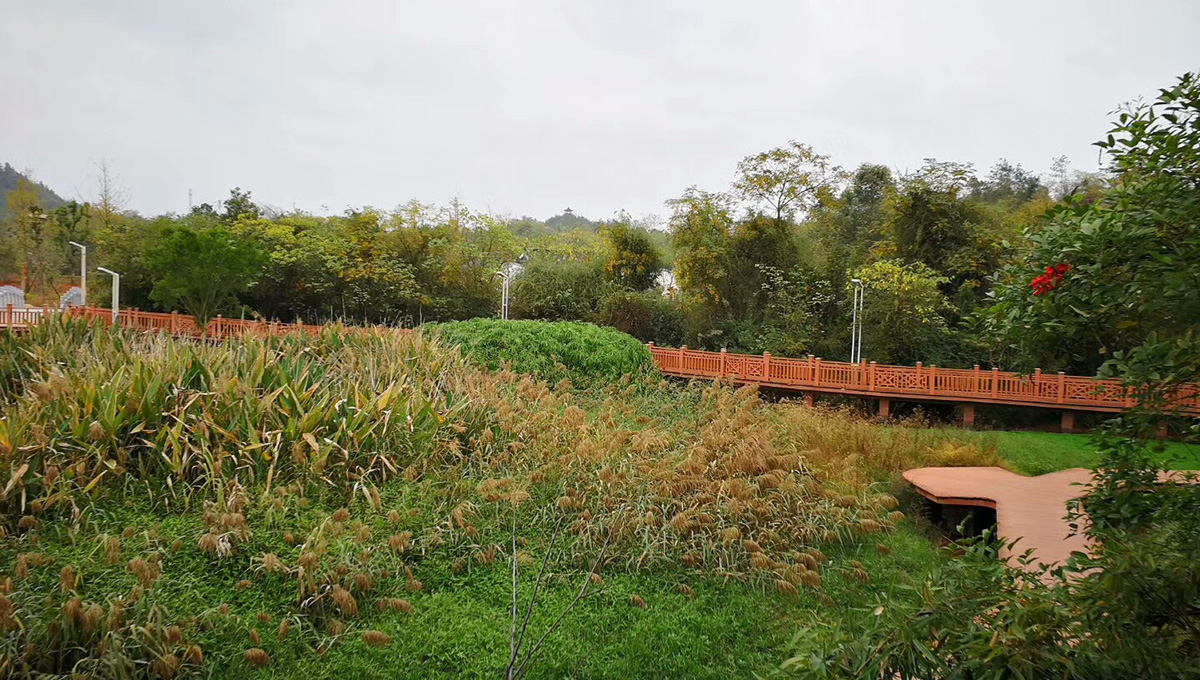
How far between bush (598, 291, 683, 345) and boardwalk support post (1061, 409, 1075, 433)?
22.2 feet

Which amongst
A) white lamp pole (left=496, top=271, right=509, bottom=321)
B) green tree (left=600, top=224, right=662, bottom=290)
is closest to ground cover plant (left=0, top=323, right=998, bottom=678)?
white lamp pole (left=496, top=271, right=509, bottom=321)

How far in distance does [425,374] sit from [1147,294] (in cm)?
503

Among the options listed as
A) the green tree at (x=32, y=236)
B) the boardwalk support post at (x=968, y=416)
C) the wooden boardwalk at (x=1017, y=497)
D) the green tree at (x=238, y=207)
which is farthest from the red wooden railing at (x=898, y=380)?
the green tree at (x=32, y=236)

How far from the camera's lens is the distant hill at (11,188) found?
53.1 feet

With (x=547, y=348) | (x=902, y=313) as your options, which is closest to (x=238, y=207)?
(x=547, y=348)

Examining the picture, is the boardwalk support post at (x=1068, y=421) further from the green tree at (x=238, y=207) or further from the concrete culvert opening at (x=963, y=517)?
the green tree at (x=238, y=207)

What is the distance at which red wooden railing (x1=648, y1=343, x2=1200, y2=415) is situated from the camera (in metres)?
8.91

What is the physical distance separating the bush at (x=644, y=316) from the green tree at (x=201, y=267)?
746 centimetres

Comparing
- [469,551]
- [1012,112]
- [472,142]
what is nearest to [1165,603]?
[469,551]

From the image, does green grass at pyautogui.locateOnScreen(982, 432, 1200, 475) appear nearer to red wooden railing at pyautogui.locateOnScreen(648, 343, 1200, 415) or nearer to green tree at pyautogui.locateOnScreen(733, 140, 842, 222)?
red wooden railing at pyautogui.locateOnScreen(648, 343, 1200, 415)

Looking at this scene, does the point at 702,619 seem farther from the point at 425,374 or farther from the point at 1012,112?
the point at 1012,112

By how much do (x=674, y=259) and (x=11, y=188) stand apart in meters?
17.3

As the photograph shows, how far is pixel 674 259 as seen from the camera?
45.1 ft

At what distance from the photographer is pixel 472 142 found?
16.6 metres
